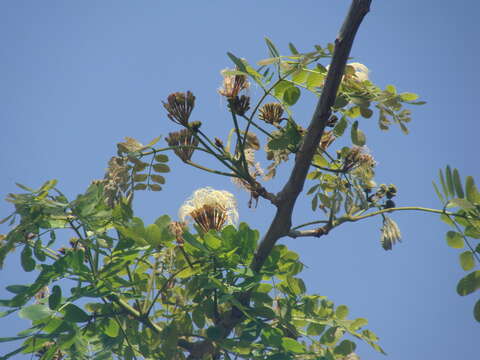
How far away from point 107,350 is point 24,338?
0.29 meters

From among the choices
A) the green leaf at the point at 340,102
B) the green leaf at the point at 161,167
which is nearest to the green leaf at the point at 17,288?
the green leaf at the point at 161,167

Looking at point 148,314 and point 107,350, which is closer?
point 107,350

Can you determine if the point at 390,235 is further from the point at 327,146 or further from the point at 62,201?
the point at 62,201

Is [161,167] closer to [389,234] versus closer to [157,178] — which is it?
[157,178]

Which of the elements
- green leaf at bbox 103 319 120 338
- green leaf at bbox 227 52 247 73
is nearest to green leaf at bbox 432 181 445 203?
green leaf at bbox 227 52 247 73

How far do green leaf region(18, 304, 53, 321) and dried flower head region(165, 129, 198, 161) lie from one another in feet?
2.31

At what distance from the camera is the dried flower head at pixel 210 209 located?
218cm

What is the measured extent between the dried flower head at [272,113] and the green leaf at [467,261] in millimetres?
805

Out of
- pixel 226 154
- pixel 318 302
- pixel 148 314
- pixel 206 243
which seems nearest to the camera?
pixel 206 243

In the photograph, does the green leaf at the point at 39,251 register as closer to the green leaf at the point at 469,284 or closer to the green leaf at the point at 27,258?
the green leaf at the point at 27,258

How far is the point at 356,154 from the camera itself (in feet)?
6.87

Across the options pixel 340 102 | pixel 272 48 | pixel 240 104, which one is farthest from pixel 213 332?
pixel 272 48

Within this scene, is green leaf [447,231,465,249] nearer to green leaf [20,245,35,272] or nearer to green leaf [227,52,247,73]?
green leaf [227,52,247,73]

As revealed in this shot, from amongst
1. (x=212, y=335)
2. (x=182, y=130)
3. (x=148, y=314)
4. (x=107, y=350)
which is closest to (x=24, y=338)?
(x=107, y=350)
